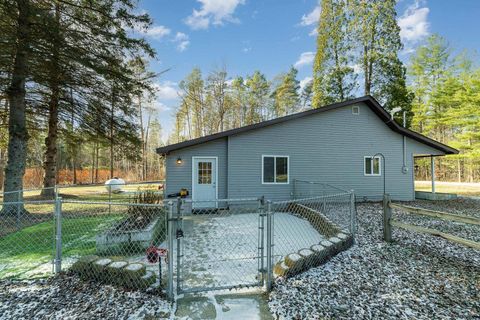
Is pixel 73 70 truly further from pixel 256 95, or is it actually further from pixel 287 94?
pixel 287 94

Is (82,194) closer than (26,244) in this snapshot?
No

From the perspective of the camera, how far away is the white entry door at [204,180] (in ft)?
29.6

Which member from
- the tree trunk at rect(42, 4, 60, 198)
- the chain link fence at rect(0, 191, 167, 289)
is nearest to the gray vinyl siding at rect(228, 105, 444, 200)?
the chain link fence at rect(0, 191, 167, 289)

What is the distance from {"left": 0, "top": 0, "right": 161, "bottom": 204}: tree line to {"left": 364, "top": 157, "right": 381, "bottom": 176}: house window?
31.9 ft

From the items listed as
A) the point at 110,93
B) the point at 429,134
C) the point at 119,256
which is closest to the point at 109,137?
the point at 110,93

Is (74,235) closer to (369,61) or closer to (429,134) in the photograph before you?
(369,61)

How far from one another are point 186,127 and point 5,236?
24527 millimetres

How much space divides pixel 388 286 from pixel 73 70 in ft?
32.7

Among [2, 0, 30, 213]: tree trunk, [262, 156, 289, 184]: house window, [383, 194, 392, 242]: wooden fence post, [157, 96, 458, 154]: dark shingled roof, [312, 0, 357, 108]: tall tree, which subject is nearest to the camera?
[383, 194, 392, 242]: wooden fence post

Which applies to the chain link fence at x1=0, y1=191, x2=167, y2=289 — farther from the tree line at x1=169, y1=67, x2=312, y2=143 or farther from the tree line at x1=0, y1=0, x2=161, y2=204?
the tree line at x1=169, y1=67, x2=312, y2=143

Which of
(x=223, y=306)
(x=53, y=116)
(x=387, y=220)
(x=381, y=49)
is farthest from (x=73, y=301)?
(x=381, y=49)

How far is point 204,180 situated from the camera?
30.1 ft

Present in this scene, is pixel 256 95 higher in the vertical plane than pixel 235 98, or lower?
higher

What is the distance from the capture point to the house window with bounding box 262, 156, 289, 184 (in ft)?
31.8
